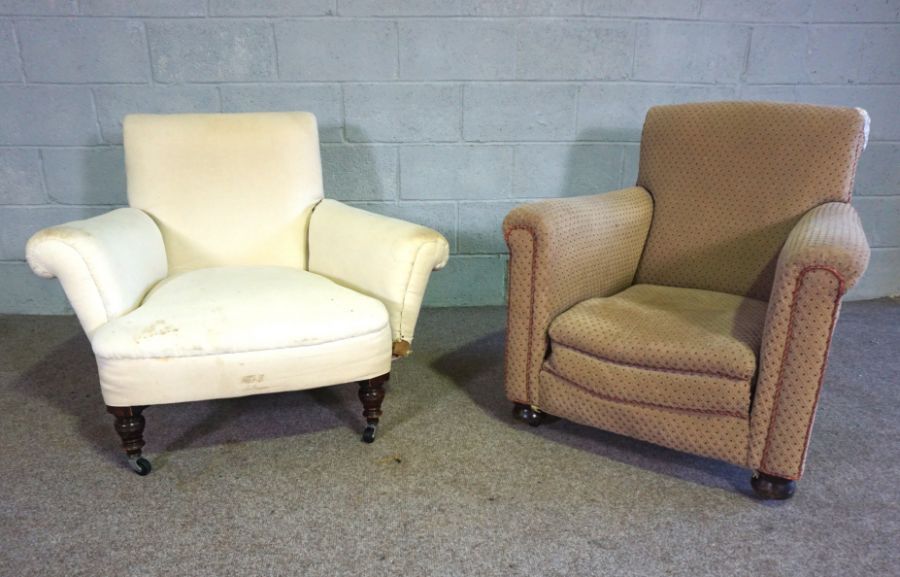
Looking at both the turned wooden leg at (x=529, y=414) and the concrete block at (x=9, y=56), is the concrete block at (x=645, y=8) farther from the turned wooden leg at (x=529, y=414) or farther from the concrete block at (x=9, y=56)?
the concrete block at (x=9, y=56)

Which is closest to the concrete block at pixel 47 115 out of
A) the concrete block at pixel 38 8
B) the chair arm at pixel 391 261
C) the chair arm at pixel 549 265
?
the concrete block at pixel 38 8

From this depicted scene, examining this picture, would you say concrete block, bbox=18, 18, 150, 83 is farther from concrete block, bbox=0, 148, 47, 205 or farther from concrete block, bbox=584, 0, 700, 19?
concrete block, bbox=584, 0, 700, 19

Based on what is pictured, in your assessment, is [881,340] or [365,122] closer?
[881,340]

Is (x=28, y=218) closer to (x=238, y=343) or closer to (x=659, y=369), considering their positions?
(x=238, y=343)

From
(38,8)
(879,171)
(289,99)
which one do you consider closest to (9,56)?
(38,8)

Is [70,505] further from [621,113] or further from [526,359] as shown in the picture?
[621,113]

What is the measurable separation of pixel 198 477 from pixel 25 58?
182 cm

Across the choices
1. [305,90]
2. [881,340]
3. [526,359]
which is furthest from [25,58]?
[881,340]

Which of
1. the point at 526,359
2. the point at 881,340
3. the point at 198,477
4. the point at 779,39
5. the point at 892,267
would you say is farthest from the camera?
the point at 892,267

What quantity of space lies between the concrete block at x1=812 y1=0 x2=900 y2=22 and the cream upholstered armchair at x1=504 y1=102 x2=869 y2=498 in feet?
3.23

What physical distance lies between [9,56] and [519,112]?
191 cm

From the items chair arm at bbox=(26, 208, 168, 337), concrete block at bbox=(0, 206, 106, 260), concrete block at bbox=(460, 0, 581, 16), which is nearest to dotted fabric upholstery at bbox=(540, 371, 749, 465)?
chair arm at bbox=(26, 208, 168, 337)

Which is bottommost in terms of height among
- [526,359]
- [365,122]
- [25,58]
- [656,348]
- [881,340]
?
[881,340]

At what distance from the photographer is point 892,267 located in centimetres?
262
